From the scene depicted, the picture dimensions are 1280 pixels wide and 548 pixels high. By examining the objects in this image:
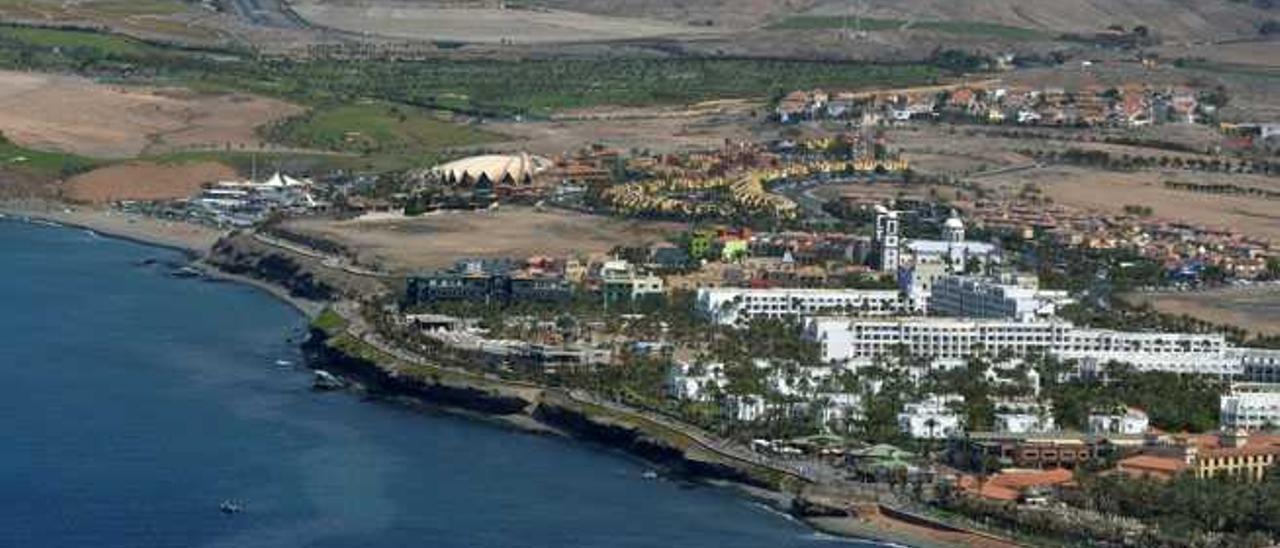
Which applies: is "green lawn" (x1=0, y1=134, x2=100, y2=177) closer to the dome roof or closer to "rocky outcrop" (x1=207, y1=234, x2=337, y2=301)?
the dome roof

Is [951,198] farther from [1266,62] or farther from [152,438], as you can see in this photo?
[1266,62]

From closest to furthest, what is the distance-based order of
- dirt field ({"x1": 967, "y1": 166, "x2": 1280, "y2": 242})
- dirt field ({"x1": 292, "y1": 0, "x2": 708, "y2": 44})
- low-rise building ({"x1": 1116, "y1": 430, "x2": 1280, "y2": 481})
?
low-rise building ({"x1": 1116, "y1": 430, "x2": 1280, "y2": 481})
dirt field ({"x1": 967, "y1": 166, "x2": 1280, "y2": 242})
dirt field ({"x1": 292, "y1": 0, "x2": 708, "y2": 44})

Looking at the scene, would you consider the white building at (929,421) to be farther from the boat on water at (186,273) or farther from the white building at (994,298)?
the boat on water at (186,273)

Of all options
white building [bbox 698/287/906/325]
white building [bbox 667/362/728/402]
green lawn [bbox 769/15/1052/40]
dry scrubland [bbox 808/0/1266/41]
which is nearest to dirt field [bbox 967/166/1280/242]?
white building [bbox 698/287/906/325]

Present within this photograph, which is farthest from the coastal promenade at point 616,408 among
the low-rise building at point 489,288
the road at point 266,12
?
the road at point 266,12

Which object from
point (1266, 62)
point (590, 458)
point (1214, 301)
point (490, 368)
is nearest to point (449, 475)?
point (590, 458)

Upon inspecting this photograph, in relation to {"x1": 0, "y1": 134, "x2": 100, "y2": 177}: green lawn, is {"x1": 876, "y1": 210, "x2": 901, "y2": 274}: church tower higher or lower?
higher
